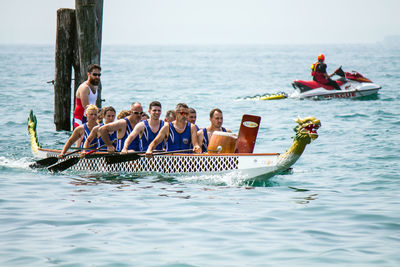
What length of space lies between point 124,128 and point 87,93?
1.68 metres

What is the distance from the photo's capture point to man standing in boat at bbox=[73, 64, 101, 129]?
12.2 m

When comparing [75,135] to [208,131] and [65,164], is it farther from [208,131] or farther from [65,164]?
[208,131]

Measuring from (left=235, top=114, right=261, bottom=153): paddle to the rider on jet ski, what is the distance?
14224 mm

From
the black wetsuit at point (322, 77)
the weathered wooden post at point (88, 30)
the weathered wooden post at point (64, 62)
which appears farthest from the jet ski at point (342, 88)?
the weathered wooden post at point (88, 30)

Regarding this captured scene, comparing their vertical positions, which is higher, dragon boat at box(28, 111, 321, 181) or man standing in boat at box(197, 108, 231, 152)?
man standing in boat at box(197, 108, 231, 152)

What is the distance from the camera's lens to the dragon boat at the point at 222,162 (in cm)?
964

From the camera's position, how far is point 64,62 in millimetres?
16062

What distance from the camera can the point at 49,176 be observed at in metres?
11.3

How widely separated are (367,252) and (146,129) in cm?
521

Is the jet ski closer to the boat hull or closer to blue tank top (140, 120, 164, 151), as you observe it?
blue tank top (140, 120, 164, 151)

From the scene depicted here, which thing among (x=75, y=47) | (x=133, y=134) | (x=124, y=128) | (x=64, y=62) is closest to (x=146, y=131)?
(x=133, y=134)

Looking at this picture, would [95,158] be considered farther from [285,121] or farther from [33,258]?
[285,121]

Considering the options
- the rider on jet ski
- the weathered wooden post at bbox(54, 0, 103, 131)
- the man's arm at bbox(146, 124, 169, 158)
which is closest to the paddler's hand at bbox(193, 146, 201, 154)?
the man's arm at bbox(146, 124, 169, 158)

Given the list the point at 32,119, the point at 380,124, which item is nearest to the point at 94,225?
the point at 32,119
